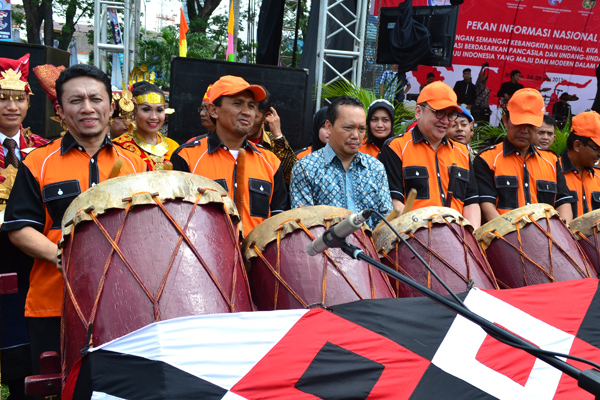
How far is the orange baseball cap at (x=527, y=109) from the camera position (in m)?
4.30

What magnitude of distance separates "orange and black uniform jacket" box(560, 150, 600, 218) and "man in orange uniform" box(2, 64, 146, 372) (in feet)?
13.3

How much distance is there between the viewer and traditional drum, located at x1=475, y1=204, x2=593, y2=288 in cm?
325

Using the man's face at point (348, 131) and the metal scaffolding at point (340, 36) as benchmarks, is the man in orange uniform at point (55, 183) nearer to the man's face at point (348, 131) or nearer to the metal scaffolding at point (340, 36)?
the man's face at point (348, 131)

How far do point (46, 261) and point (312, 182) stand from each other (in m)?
1.56

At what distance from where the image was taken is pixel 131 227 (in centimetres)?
218

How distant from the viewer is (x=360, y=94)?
21.9ft

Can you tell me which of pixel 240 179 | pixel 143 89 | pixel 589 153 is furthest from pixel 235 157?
pixel 589 153

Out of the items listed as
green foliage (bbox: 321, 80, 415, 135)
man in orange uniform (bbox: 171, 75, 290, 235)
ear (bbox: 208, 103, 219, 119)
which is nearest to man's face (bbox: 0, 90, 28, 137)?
man in orange uniform (bbox: 171, 75, 290, 235)

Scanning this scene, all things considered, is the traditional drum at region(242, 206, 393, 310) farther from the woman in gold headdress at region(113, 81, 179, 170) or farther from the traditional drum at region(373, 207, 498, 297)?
the woman in gold headdress at region(113, 81, 179, 170)

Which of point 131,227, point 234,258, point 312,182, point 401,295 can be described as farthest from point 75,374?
point 312,182

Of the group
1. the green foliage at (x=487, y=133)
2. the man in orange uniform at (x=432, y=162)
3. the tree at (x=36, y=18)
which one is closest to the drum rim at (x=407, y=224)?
the man in orange uniform at (x=432, y=162)

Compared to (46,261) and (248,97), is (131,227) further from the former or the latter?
(248,97)

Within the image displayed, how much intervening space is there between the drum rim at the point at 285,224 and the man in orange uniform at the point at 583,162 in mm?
3222

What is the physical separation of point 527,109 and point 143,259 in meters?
3.37
